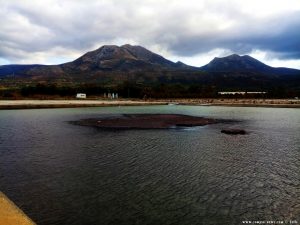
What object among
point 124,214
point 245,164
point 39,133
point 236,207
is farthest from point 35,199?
point 39,133

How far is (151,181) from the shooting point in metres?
22.1

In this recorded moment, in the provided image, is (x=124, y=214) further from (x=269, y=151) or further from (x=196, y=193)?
(x=269, y=151)

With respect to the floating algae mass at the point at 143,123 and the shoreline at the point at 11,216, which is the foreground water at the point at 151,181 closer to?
the shoreline at the point at 11,216

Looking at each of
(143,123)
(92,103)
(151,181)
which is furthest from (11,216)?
(92,103)

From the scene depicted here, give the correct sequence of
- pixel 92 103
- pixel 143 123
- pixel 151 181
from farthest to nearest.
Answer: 1. pixel 92 103
2. pixel 143 123
3. pixel 151 181

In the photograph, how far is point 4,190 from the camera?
19469 millimetres

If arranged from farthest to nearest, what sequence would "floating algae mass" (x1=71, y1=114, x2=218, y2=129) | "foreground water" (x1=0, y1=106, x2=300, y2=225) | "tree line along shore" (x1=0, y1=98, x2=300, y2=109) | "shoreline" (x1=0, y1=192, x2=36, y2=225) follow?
1. "tree line along shore" (x1=0, y1=98, x2=300, y2=109)
2. "floating algae mass" (x1=71, y1=114, x2=218, y2=129)
3. "foreground water" (x1=0, y1=106, x2=300, y2=225)
4. "shoreline" (x1=0, y1=192, x2=36, y2=225)

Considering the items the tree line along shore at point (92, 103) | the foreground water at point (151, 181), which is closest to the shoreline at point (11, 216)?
the foreground water at point (151, 181)

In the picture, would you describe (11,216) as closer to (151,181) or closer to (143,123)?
(151,181)

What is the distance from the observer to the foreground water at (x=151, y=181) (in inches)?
647

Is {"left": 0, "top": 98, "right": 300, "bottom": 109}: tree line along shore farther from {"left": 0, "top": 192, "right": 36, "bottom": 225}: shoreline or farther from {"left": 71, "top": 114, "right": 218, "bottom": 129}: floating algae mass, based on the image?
{"left": 0, "top": 192, "right": 36, "bottom": 225}: shoreline

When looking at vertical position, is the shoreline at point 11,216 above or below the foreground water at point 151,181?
above

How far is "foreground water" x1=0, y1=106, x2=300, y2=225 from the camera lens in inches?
647

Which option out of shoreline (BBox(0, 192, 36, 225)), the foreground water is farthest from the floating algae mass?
shoreline (BBox(0, 192, 36, 225))
